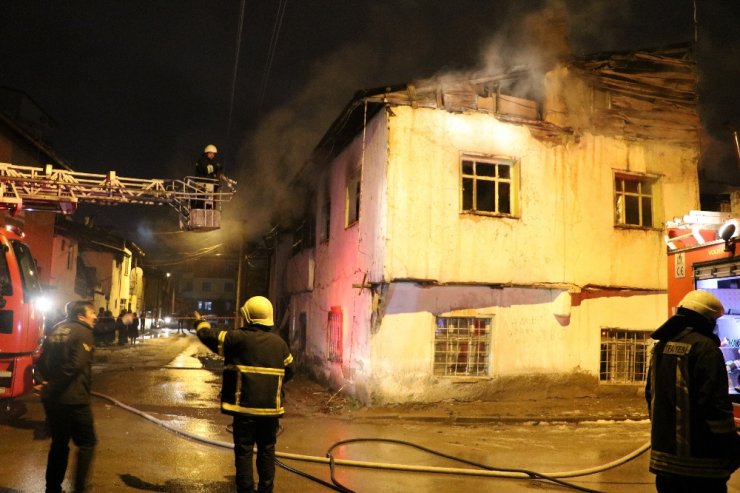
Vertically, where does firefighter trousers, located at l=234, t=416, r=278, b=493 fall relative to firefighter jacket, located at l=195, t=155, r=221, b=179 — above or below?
below

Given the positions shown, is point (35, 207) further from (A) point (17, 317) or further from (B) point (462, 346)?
(B) point (462, 346)

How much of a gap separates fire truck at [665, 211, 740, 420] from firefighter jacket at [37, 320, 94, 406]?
672 cm

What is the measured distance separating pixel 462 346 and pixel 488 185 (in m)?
3.40

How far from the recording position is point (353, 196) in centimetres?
1312

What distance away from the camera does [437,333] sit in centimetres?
1095

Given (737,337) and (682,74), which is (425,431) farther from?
(682,74)

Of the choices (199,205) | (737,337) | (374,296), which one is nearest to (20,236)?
(199,205)

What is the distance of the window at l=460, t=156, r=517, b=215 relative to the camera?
37.6ft

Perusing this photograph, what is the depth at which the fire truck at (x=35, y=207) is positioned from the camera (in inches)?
312

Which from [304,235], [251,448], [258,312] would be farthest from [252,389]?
[304,235]

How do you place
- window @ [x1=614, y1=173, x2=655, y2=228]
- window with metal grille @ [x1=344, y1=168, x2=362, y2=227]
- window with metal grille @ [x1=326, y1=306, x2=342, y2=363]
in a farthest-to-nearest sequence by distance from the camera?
window with metal grille @ [x1=326, y1=306, x2=342, y2=363], window with metal grille @ [x1=344, y1=168, x2=362, y2=227], window @ [x1=614, y1=173, x2=655, y2=228]

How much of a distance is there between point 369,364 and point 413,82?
5591 millimetres

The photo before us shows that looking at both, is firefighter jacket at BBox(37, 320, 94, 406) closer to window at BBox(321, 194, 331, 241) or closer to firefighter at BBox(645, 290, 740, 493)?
firefighter at BBox(645, 290, 740, 493)

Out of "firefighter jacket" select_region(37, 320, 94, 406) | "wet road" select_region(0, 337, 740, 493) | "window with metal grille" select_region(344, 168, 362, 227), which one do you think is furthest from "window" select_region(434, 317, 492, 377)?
"firefighter jacket" select_region(37, 320, 94, 406)
